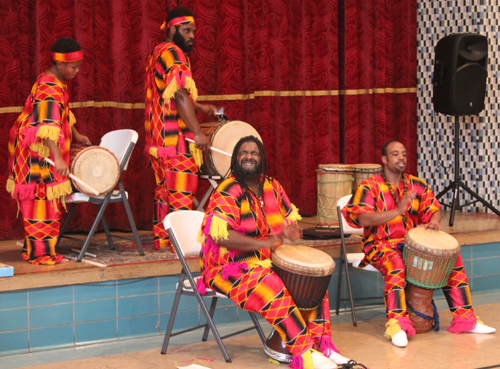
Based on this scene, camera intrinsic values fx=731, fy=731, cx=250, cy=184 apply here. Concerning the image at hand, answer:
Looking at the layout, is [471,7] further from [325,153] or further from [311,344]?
[311,344]

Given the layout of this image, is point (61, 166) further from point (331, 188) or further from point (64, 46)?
point (331, 188)

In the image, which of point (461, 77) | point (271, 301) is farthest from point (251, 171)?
point (461, 77)

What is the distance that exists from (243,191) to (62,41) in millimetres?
1484

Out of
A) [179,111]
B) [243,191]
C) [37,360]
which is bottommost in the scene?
[37,360]

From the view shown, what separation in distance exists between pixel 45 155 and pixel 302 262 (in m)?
1.76

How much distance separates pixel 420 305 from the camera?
4.49 m

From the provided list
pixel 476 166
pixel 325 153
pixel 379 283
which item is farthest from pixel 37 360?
pixel 476 166

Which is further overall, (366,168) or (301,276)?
(366,168)

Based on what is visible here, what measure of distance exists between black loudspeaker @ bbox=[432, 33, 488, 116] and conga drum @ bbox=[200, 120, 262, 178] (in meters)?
2.08

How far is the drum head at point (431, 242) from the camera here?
4.33 meters

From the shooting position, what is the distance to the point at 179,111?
4832mm

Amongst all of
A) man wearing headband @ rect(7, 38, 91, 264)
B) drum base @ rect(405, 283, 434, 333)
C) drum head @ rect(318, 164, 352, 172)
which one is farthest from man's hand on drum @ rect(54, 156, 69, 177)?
drum head @ rect(318, 164, 352, 172)

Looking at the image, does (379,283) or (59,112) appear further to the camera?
(379,283)

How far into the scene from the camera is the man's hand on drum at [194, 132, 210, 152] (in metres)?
A: 4.82
